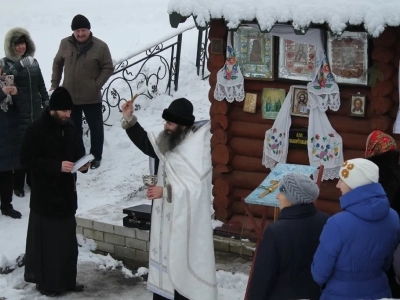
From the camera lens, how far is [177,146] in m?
6.41

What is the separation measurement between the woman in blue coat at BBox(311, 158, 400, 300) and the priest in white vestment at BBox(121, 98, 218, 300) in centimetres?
166

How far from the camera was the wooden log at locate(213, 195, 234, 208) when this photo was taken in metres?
8.79

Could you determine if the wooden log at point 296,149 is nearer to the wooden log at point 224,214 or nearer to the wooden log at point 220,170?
the wooden log at point 220,170

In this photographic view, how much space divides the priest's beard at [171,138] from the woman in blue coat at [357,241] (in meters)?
1.78

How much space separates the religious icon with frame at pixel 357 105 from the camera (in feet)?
26.0

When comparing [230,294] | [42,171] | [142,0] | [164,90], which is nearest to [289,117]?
[230,294]

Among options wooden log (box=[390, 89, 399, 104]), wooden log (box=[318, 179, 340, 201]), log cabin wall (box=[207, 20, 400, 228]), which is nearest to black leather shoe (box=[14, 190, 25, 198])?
log cabin wall (box=[207, 20, 400, 228])

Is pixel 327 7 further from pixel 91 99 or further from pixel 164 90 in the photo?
pixel 164 90

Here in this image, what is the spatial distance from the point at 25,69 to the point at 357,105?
3.96 m

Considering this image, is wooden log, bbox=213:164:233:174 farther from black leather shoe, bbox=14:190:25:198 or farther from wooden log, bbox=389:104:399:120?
black leather shoe, bbox=14:190:25:198

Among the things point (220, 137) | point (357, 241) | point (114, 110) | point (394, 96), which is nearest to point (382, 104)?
point (394, 96)

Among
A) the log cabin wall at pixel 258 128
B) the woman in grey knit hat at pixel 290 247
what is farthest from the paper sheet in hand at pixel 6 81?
the woman in grey knit hat at pixel 290 247

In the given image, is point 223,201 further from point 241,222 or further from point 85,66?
point 85,66

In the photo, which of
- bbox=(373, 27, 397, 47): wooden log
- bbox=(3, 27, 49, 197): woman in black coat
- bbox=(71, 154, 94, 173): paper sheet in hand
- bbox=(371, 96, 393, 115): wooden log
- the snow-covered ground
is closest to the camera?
bbox=(71, 154, 94, 173): paper sheet in hand
